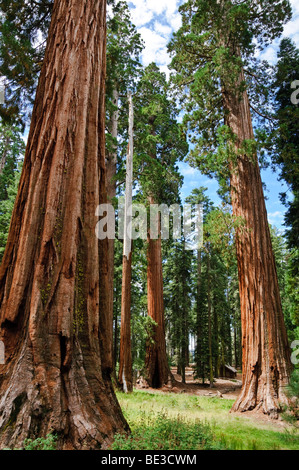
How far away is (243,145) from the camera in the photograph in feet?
24.5

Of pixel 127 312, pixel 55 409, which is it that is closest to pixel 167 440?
pixel 55 409

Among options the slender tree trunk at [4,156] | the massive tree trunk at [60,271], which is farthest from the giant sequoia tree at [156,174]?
the slender tree trunk at [4,156]

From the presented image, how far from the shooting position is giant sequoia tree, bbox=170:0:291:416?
20.8 ft

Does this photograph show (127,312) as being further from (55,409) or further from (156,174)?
(55,409)

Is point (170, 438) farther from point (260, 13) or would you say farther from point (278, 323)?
point (260, 13)

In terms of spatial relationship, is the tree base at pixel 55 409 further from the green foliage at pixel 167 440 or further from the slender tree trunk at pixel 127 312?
the slender tree trunk at pixel 127 312

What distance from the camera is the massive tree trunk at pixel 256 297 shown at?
20.2 ft

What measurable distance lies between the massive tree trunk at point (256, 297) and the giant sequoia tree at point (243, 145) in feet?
0.06

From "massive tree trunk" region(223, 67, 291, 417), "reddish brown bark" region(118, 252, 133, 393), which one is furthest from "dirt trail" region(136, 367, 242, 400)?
"massive tree trunk" region(223, 67, 291, 417)

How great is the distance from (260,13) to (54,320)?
32.3 feet

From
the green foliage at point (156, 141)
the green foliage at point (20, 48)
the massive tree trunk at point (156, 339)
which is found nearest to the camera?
the green foliage at point (20, 48)

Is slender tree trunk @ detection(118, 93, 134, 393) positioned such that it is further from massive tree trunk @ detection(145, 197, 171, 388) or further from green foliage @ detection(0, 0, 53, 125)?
green foliage @ detection(0, 0, 53, 125)
